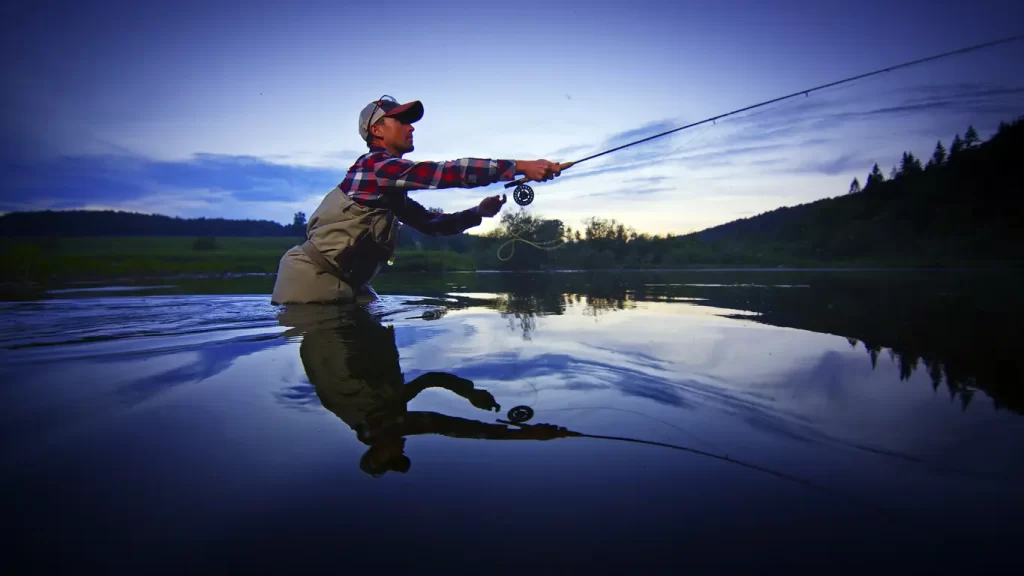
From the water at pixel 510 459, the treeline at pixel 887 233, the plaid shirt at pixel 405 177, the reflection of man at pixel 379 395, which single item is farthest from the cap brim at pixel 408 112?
the treeline at pixel 887 233

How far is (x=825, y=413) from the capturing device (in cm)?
185

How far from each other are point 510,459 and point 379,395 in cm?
85

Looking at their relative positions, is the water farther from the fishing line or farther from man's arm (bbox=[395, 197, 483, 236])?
man's arm (bbox=[395, 197, 483, 236])

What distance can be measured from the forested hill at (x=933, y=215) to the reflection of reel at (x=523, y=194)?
154ft

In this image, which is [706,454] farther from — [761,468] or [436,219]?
[436,219]

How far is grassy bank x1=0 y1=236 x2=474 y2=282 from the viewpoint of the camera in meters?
15.6

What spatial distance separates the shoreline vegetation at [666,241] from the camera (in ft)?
76.2

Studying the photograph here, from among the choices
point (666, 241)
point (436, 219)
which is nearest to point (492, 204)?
point (436, 219)

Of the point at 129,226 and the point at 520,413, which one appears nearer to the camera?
the point at 520,413

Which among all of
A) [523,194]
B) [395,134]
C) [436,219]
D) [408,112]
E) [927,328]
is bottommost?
[927,328]

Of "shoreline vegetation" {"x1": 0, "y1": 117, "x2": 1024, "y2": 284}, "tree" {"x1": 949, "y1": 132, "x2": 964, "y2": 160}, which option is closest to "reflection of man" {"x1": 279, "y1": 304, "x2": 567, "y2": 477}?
"shoreline vegetation" {"x1": 0, "y1": 117, "x2": 1024, "y2": 284}

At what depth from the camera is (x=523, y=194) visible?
4504 millimetres

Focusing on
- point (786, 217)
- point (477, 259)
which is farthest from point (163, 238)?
point (786, 217)

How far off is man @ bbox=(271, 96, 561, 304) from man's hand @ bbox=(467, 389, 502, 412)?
1935 mm
